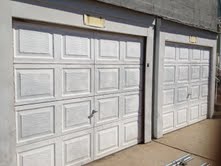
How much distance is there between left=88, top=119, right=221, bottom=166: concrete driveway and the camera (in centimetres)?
406

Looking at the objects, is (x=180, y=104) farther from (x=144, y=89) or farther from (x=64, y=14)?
(x=64, y=14)

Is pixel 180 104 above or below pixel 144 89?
below

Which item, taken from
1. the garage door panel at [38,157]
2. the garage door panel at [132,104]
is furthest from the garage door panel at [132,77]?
the garage door panel at [38,157]

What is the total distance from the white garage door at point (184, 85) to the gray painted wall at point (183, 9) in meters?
0.67

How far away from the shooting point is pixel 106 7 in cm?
396

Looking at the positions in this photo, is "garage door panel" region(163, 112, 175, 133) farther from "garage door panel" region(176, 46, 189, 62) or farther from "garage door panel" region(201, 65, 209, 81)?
"garage door panel" region(201, 65, 209, 81)

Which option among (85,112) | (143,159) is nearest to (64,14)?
(85,112)

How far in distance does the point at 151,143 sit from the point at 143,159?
0.88 m

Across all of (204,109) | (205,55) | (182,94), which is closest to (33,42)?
(182,94)

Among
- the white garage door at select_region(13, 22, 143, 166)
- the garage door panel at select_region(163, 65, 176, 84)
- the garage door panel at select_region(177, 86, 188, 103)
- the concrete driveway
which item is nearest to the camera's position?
the white garage door at select_region(13, 22, 143, 166)

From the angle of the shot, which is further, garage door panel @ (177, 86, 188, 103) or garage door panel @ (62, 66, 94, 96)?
garage door panel @ (177, 86, 188, 103)

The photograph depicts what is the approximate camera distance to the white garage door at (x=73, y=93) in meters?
3.16

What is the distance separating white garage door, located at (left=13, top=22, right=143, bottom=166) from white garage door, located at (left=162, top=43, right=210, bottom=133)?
1.07 m

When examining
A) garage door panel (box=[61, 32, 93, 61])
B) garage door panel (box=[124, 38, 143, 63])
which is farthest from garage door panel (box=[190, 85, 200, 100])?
garage door panel (box=[61, 32, 93, 61])
